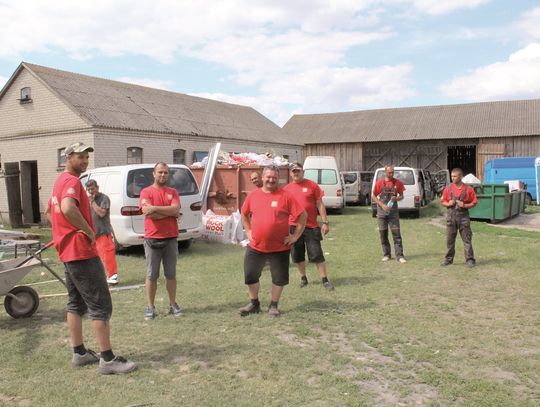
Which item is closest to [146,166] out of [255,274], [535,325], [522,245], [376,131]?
[255,274]

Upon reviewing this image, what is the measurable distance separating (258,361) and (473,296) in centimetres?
354

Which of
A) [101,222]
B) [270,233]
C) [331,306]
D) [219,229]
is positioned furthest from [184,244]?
[270,233]

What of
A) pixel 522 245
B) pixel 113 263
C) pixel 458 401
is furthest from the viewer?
pixel 522 245

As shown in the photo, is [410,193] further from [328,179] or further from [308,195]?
[308,195]

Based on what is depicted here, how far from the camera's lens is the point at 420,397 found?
372 centimetres

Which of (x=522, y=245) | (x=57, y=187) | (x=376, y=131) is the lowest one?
(x=522, y=245)

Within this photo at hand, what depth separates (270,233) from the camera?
5.62 metres

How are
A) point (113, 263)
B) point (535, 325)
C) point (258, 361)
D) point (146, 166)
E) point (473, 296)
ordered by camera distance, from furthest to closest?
point (146, 166) < point (113, 263) < point (473, 296) < point (535, 325) < point (258, 361)

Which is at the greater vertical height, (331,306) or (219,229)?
(219,229)

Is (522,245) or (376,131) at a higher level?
(376,131)

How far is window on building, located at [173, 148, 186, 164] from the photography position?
2102 centimetres

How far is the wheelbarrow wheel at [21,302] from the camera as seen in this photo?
583cm

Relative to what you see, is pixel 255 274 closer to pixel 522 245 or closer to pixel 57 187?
pixel 57 187

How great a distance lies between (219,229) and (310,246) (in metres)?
4.60
